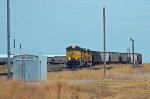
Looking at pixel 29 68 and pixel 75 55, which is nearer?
pixel 29 68

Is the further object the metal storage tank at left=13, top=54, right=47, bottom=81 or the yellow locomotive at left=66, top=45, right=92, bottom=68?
the yellow locomotive at left=66, top=45, right=92, bottom=68

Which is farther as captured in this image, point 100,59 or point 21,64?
point 100,59

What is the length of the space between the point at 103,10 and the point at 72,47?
2020 cm

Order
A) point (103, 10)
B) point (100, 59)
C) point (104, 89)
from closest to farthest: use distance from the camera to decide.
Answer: point (104, 89), point (103, 10), point (100, 59)

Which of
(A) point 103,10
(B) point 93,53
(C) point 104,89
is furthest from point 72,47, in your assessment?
(C) point 104,89

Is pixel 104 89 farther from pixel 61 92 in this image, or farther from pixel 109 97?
pixel 61 92

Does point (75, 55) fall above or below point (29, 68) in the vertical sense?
above

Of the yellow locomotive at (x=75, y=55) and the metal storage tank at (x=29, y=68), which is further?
the yellow locomotive at (x=75, y=55)

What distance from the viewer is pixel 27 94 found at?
21078 mm

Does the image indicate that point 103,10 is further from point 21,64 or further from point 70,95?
point 70,95

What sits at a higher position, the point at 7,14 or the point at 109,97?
the point at 7,14

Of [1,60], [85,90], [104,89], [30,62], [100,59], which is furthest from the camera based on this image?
[1,60]

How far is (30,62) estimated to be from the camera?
116 feet

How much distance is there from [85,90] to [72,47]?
1724 inches
